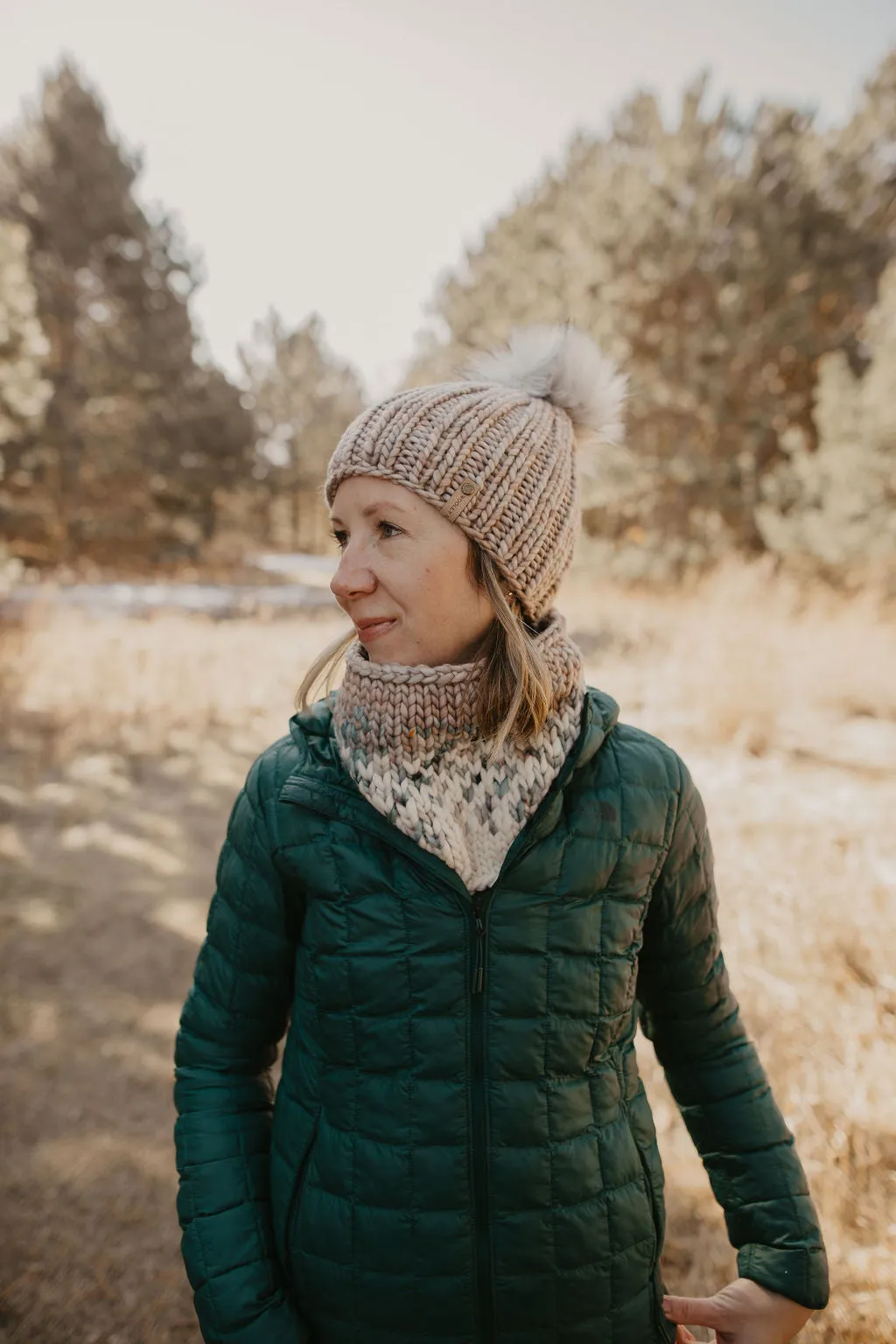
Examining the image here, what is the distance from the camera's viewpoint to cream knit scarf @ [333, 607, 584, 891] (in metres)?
1.15

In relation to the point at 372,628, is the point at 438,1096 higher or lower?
lower

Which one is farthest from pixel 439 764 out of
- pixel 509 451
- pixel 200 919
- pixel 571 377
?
pixel 200 919

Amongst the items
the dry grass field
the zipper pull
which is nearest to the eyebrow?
the zipper pull

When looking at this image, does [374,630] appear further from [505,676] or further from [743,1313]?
[743,1313]

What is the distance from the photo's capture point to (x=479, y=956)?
3.71 feet

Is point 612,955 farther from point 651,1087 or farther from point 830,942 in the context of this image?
point 830,942

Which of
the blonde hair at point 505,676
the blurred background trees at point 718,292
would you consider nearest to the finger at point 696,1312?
the blonde hair at point 505,676

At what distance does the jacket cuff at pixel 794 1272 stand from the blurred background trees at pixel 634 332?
9447 mm

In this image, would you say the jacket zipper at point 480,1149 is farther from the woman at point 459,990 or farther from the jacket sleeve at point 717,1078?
the jacket sleeve at point 717,1078

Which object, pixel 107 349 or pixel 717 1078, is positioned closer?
pixel 717 1078

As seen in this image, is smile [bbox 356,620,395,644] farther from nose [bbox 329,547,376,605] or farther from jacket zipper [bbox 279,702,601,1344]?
jacket zipper [bbox 279,702,601,1344]

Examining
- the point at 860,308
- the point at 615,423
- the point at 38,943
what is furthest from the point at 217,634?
the point at 860,308

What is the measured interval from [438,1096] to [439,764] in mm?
478

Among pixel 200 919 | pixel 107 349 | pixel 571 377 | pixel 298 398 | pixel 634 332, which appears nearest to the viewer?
pixel 571 377
